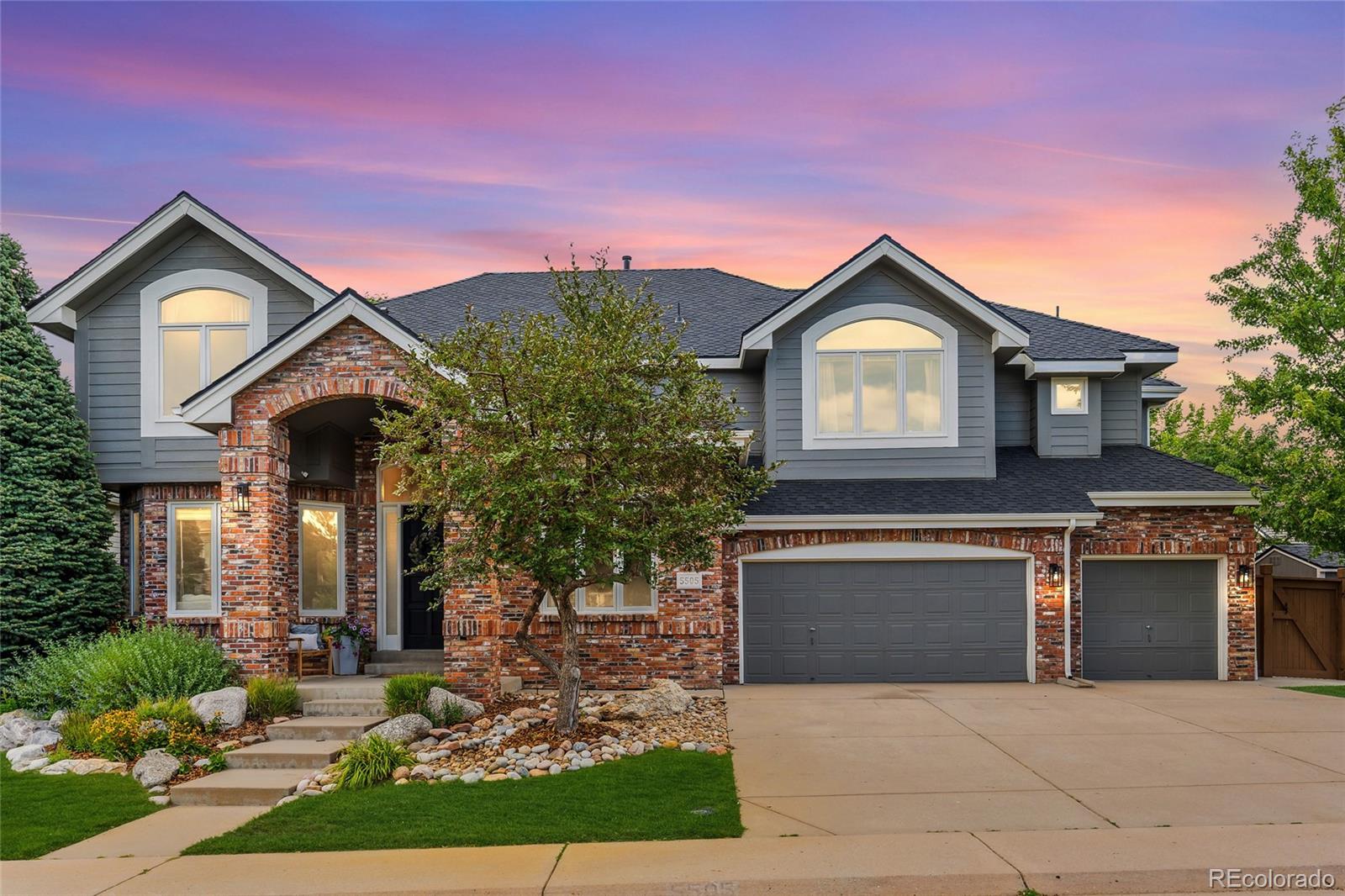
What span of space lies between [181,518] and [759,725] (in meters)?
9.69

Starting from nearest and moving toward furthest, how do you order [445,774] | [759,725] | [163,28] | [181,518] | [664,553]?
[445,774], [664,553], [759,725], [163,28], [181,518]

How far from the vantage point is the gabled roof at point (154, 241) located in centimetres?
1488

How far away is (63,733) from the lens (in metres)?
11.1

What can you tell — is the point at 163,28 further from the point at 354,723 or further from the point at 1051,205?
the point at 1051,205

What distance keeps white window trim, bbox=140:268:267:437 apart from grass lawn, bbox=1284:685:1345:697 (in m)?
17.0

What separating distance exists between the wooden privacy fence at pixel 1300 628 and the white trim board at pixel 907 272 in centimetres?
671

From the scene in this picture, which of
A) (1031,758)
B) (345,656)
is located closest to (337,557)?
(345,656)

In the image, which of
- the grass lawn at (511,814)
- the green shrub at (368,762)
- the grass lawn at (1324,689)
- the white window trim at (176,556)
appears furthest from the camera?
the white window trim at (176,556)

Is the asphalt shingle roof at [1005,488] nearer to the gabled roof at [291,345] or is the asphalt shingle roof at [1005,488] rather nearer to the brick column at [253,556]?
the gabled roof at [291,345]

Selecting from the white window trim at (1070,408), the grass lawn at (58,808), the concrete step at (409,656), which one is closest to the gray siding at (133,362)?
the concrete step at (409,656)

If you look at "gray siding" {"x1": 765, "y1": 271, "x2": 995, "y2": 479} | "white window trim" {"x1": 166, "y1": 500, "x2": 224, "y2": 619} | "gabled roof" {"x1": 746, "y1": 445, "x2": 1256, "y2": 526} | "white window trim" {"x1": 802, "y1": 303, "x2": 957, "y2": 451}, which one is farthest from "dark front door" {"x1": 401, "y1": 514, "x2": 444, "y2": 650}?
"white window trim" {"x1": 802, "y1": 303, "x2": 957, "y2": 451}

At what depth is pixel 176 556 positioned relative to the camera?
1500 cm

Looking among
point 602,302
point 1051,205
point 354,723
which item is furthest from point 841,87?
point 354,723

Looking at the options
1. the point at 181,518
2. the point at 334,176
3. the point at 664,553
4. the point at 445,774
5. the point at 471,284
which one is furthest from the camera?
the point at 471,284
